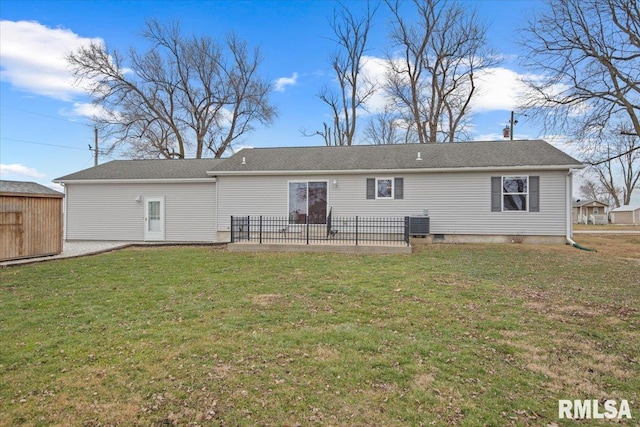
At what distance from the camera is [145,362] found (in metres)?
3.35

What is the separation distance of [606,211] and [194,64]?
58.3 metres

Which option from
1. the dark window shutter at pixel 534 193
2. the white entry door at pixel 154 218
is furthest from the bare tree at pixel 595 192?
the white entry door at pixel 154 218

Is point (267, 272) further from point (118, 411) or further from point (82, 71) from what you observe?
point (82, 71)

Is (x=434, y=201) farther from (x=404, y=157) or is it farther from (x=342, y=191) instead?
(x=342, y=191)

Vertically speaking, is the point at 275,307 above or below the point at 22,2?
below

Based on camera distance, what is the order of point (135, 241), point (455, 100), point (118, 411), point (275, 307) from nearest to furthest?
point (118, 411), point (275, 307), point (135, 241), point (455, 100)

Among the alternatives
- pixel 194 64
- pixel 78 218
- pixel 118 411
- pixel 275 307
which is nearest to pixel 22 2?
pixel 78 218

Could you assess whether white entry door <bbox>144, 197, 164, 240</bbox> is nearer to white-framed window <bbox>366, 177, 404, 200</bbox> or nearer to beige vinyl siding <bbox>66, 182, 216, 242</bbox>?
beige vinyl siding <bbox>66, 182, 216, 242</bbox>

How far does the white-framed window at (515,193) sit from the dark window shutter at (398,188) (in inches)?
138

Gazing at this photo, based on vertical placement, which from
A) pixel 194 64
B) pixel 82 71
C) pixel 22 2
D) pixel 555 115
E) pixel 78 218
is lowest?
pixel 78 218

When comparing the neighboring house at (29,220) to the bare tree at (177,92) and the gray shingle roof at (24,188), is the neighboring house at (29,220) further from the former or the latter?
the bare tree at (177,92)

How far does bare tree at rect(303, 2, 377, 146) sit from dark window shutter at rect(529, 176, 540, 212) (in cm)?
1645

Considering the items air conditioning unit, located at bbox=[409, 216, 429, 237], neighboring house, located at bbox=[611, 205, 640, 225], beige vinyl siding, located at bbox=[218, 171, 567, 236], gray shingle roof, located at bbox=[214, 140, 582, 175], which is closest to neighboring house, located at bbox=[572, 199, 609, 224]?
neighboring house, located at bbox=[611, 205, 640, 225]

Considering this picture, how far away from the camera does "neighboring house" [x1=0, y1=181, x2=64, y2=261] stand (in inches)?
367
